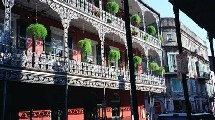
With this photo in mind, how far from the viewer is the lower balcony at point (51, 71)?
31.5ft

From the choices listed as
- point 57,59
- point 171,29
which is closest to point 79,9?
point 57,59

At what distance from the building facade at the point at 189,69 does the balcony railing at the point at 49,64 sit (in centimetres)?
1656

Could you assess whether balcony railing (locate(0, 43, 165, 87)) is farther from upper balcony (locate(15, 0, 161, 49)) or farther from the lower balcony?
upper balcony (locate(15, 0, 161, 49))

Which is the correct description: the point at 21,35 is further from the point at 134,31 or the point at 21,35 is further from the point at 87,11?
the point at 134,31

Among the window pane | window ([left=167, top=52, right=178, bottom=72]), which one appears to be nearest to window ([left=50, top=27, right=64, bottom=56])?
window ([left=167, top=52, right=178, bottom=72])

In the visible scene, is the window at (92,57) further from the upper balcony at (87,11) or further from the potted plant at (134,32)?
the potted plant at (134,32)

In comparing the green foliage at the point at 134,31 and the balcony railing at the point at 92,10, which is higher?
the balcony railing at the point at 92,10

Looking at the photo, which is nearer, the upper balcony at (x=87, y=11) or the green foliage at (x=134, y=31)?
the upper balcony at (x=87, y=11)

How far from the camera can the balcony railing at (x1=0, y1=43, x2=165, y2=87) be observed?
963cm

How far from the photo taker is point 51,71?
37.2 ft

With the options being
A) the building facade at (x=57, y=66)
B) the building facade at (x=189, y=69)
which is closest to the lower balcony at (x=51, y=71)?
the building facade at (x=57, y=66)

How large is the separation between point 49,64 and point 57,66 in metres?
0.50

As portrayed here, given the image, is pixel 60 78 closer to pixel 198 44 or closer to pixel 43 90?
pixel 43 90

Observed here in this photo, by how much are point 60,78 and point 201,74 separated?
35.4 metres
